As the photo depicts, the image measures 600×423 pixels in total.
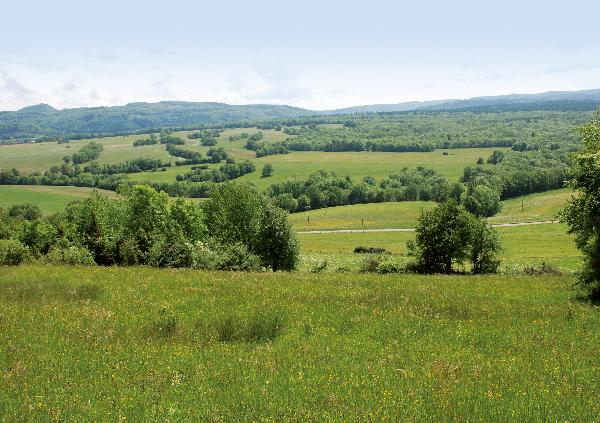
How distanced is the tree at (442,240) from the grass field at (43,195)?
124 metres

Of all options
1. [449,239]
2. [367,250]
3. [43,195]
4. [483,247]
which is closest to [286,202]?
[367,250]

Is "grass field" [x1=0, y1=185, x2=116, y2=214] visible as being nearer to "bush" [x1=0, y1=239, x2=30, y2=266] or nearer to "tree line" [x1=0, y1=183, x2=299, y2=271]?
"tree line" [x1=0, y1=183, x2=299, y2=271]

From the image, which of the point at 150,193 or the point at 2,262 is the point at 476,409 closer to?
the point at 2,262

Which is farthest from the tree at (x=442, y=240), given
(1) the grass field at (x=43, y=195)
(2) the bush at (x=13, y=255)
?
(1) the grass field at (x=43, y=195)

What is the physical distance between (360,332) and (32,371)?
10.0 metres

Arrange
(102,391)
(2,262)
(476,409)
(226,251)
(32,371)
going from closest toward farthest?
1. (476,409)
2. (102,391)
3. (32,371)
4. (2,262)
5. (226,251)

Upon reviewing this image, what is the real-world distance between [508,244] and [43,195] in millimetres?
146062

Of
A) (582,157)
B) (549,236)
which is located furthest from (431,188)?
(582,157)

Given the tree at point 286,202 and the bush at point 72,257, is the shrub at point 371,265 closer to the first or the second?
the bush at point 72,257

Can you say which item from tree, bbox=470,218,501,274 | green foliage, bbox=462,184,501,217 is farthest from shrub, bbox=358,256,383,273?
green foliage, bbox=462,184,501,217

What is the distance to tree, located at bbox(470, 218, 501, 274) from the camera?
4425 centimetres

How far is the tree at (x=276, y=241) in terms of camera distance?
47.7 meters

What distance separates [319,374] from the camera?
12.5 meters

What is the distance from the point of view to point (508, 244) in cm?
9262
